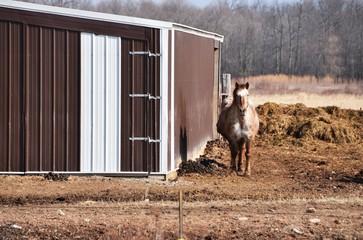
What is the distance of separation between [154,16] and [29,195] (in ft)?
243

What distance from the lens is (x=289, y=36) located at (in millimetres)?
78000

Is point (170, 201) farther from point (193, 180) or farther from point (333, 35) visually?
point (333, 35)

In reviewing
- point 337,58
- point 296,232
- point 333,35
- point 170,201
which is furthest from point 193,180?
point 333,35

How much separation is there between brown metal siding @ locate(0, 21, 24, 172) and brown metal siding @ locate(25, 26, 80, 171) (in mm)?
161

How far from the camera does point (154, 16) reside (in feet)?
289

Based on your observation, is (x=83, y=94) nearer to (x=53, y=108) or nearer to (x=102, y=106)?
(x=102, y=106)

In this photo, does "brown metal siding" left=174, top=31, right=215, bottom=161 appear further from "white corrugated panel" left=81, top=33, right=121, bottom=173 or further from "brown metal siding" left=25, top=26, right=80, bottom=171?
"brown metal siding" left=25, top=26, right=80, bottom=171

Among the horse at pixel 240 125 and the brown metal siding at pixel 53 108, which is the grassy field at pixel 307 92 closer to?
the horse at pixel 240 125

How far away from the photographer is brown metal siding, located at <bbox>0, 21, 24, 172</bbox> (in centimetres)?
1641

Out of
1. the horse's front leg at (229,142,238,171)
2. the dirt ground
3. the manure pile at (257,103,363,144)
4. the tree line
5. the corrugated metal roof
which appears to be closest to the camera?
the dirt ground

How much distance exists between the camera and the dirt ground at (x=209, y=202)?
11.6m

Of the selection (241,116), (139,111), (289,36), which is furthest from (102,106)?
(289,36)

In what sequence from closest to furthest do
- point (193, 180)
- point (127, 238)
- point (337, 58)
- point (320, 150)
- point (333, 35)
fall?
point (127, 238), point (193, 180), point (320, 150), point (337, 58), point (333, 35)

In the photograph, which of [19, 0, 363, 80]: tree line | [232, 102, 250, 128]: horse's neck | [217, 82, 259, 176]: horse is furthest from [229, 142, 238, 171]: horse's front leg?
[19, 0, 363, 80]: tree line
